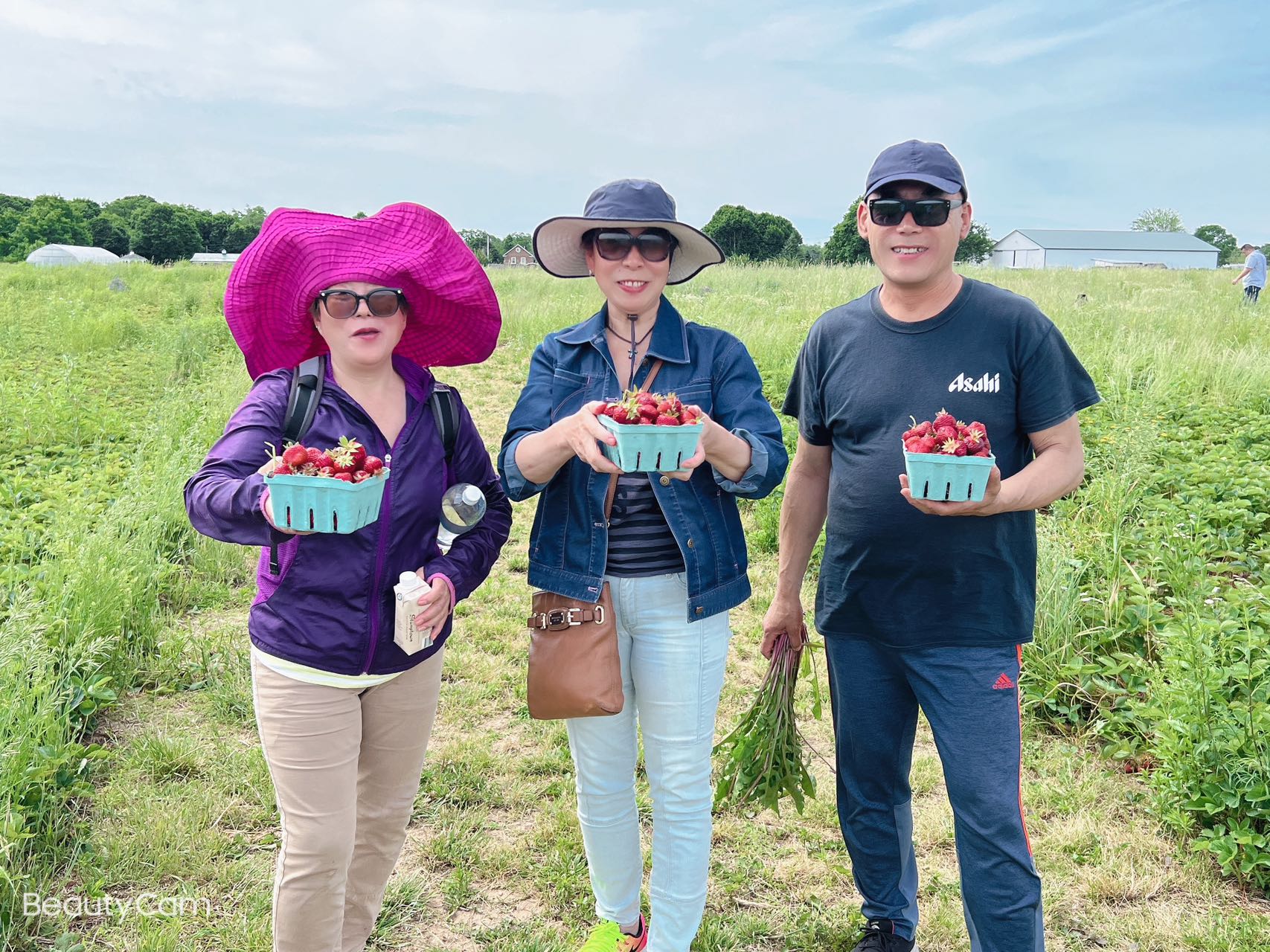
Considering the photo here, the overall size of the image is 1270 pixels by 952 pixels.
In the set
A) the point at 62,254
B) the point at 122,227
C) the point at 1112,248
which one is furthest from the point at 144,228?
the point at 1112,248

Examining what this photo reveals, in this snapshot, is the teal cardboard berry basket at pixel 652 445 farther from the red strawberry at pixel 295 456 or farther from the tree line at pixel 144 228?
the tree line at pixel 144 228

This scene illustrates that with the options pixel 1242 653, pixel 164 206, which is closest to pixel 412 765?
pixel 1242 653

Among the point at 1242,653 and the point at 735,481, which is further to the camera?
the point at 1242,653

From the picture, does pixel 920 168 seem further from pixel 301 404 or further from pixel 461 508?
pixel 301 404

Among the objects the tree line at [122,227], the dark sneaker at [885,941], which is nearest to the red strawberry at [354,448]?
the dark sneaker at [885,941]

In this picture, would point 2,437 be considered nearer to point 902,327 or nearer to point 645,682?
point 645,682

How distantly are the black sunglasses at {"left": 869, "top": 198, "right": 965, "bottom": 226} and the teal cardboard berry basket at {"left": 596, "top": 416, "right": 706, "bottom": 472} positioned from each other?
29.1 inches

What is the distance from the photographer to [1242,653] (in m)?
3.44

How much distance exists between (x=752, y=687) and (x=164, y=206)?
109 meters

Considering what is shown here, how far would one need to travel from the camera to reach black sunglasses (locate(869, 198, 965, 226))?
2.14m

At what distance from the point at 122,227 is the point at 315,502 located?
4446 inches

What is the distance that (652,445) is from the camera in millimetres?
1945

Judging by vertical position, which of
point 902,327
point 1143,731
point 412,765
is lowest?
point 1143,731

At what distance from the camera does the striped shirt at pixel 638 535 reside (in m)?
2.29
